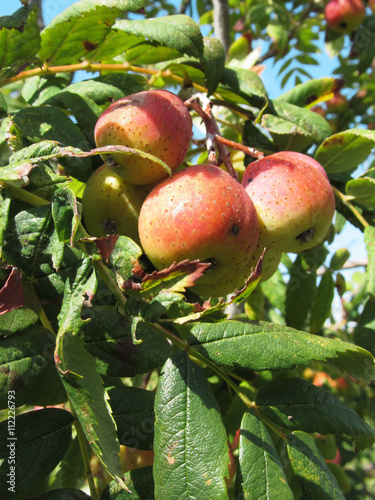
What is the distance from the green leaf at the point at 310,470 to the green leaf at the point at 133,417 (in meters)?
0.30

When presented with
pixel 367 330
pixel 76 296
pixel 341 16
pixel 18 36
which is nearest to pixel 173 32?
pixel 18 36

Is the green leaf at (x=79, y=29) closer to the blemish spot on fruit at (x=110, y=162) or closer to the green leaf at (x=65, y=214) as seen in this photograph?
the blemish spot on fruit at (x=110, y=162)

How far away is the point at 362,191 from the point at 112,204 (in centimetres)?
78

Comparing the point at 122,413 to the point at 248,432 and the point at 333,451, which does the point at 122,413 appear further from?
the point at 333,451

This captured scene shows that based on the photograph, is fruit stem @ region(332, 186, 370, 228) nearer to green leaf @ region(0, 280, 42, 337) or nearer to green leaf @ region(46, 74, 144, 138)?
green leaf @ region(46, 74, 144, 138)

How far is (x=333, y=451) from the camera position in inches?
65.9

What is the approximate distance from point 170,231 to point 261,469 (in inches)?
19.3

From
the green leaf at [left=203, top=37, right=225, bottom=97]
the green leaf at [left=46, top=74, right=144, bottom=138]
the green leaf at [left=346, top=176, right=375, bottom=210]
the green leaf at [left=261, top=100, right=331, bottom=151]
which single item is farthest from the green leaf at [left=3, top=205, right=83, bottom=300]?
the green leaf at [left=346, top=176, right=375, bottom=210]

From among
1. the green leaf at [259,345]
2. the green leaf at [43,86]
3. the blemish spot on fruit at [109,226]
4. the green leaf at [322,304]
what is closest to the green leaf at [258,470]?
the green leaf at [259,345]

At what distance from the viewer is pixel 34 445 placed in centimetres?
98

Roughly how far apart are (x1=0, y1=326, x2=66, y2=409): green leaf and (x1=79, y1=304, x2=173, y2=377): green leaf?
8 cm

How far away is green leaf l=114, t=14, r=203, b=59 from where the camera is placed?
1163 mm

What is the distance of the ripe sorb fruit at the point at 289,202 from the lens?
1074mm

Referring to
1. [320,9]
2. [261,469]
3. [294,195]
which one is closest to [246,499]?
[261,469]
